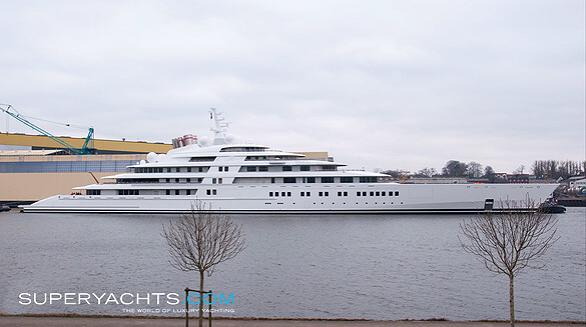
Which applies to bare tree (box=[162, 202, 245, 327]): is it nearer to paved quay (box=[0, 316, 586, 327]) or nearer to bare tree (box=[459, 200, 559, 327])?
paved quay (box=[0, 316, 586, 327])

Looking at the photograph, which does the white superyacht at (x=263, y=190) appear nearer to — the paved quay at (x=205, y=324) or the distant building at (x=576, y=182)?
the paved quay at (x=205, y=324)

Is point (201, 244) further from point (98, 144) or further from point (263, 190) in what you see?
point (98, 144)

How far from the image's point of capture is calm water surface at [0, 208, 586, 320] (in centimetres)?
1872

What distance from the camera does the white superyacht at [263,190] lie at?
1981 inches

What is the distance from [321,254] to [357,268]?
4.00 m

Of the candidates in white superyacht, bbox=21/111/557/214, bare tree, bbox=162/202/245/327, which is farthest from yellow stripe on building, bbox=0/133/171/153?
bare tree, bbox=162/202/245/327

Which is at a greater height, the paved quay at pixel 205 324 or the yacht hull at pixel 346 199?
the yacht hull at pixel 346 199

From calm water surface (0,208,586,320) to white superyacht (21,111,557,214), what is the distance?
11.7 metres

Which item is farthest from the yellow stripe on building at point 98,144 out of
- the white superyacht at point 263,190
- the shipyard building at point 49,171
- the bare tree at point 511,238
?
the bare tree at point 511,238

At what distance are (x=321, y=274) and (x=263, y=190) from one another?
2920 cm

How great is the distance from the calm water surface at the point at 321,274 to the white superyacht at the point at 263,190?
38.4ft

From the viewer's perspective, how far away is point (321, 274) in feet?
78.6

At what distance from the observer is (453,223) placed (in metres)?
43.9

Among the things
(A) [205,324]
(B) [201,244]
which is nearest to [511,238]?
(B) [201,244]
